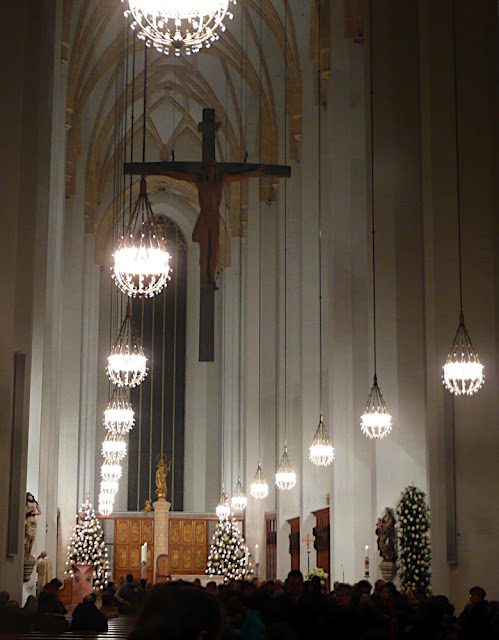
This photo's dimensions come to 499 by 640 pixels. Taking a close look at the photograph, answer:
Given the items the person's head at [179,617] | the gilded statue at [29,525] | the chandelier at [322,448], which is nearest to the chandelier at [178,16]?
the person's head at [179,617]

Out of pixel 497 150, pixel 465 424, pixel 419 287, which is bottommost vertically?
pixel 465 424

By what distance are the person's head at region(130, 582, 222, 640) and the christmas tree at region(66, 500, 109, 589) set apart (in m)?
26.2

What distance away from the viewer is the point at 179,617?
68.9 inches

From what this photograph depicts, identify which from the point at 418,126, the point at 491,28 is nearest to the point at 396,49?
the point at 418,126

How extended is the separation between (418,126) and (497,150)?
343cm

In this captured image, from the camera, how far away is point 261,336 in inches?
1123

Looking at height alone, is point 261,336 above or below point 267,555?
above

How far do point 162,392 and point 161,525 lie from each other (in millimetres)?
5668

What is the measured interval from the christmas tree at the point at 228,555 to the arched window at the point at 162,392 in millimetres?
6205

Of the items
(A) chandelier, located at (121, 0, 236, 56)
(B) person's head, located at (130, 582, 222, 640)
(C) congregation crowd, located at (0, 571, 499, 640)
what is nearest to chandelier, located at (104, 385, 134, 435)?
(C) congregation crowd, located at (0, 571, 499, 640)

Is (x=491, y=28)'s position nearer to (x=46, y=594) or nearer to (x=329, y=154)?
(x=329, y=154)

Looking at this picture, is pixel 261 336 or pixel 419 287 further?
pixel 261 336

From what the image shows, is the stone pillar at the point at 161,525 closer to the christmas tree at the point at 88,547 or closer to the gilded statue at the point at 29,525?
the christmas tree at the point at 88,547

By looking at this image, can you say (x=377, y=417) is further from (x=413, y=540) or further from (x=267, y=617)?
(x=267, y=617)
